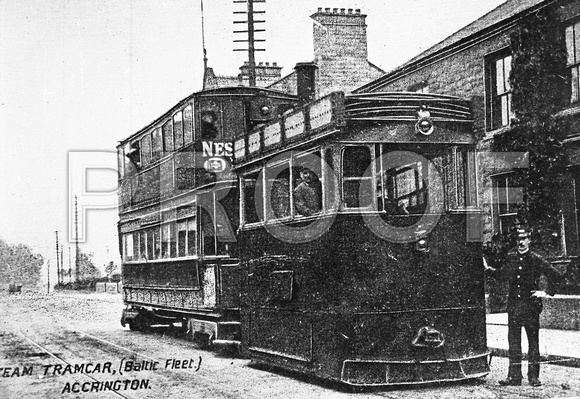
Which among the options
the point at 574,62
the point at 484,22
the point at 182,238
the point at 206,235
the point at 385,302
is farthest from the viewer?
the point at 484,22

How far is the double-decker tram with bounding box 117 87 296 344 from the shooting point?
12.0 m

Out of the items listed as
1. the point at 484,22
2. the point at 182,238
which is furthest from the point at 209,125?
the point at 484,22

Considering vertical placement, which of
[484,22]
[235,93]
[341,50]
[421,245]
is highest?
[341,50]

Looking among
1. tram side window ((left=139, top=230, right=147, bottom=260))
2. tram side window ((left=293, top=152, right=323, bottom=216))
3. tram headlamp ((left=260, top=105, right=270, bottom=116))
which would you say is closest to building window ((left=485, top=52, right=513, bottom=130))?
tram headlamp ((left=260, top=105, right=270, bottom=116))

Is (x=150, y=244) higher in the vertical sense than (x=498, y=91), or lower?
lower

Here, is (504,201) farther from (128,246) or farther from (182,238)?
(128,246)

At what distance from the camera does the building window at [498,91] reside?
53.2 feet

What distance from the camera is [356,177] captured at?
8.08 meters

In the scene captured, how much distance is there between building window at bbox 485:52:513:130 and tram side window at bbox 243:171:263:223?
7.79m

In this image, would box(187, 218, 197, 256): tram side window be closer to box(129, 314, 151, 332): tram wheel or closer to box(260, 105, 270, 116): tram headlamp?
box(260, 105, 270, 116): tram headlamp

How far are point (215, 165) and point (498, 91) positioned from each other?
7249mm

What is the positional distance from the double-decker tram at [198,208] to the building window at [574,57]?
520 cm

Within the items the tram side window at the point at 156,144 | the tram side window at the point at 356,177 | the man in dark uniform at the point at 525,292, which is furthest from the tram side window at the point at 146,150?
the man in dark uniform at the point at 525,292

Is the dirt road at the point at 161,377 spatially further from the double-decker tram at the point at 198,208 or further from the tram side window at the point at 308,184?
the tram side window at the point at 308,184
